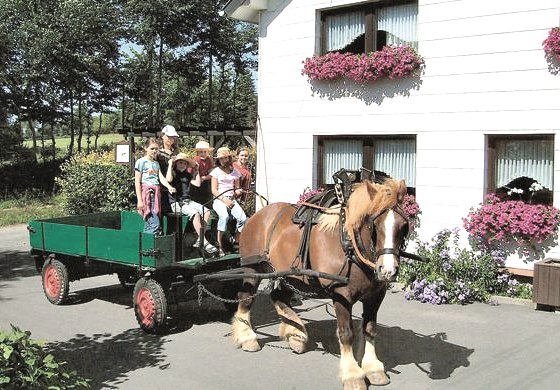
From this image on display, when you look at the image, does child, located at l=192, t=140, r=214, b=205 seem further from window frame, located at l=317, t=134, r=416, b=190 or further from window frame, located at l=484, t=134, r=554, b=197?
window frame, located at l=484, t=134, r=554, b=197

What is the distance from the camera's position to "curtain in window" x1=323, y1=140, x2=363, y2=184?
12.1 m

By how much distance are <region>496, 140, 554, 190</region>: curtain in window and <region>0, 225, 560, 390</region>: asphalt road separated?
2.16m

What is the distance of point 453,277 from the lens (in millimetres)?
9773

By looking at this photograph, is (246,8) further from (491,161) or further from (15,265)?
(15,265)

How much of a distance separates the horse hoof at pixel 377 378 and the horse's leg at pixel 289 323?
3.57ft

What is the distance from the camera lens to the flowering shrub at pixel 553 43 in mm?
9148

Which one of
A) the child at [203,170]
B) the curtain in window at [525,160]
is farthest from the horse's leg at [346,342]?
the curtain in window at [525,160]

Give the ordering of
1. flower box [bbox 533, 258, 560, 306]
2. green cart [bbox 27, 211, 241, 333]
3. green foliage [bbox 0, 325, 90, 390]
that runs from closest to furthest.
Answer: green foliage [bbox 0, 325, 90, 390]
green cart [bbox 27, 211, 241, 333]
flower box [bbox 533, 258, 560, 306]

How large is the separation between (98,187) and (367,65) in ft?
30.4

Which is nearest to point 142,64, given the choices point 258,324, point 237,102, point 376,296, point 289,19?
point 237,102

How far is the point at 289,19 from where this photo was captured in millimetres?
12672

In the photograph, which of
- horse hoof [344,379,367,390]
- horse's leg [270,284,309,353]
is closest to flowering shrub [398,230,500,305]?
horse's leg [270,284,309,353]

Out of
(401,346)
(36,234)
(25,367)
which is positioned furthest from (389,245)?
(36,234)

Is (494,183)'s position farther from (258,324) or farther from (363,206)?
(363,206)
